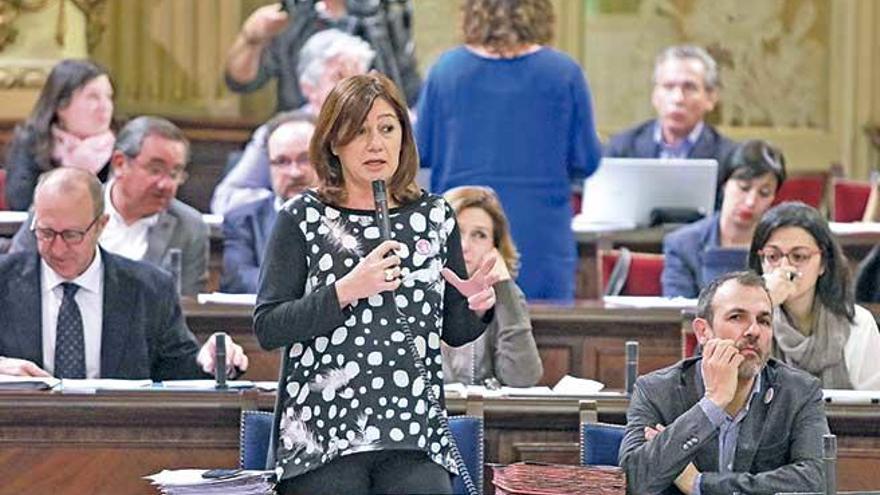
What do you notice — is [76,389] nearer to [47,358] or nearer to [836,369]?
[47,358]

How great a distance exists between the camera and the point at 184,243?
763 centimetres

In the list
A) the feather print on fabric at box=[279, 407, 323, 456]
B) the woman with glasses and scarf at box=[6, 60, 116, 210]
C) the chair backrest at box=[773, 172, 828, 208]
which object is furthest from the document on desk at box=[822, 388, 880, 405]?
the chair backrest at box=[773, 172, 828, 208]

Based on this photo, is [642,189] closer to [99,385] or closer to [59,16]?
[59,16]

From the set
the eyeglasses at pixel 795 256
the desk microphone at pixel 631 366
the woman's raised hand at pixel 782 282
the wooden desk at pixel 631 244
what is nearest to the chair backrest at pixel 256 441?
the desk microphone at pixel 631 366

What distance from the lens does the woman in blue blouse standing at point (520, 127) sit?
7.68 m

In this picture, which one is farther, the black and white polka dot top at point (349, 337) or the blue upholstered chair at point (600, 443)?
the blue upholstered chair at point (600, 443)

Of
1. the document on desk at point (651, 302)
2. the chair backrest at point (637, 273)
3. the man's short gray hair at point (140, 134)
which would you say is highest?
the man's short gray hair at point (140, 134)

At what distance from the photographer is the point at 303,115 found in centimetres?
841

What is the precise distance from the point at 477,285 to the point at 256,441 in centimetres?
89

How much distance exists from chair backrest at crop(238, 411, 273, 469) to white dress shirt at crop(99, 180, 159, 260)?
239 centimetres

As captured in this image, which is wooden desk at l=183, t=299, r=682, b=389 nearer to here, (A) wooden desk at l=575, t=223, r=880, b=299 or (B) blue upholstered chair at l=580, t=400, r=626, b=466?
(A) wooden desk at l=575, t=223, r=880, b=299

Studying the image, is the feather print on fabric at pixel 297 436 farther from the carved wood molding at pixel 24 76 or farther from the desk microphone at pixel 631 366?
the carved wood molding at pixel 24 76

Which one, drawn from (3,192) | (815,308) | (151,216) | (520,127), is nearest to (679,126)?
(520,127)

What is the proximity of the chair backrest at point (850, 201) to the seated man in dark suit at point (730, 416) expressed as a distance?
4.63 metres
